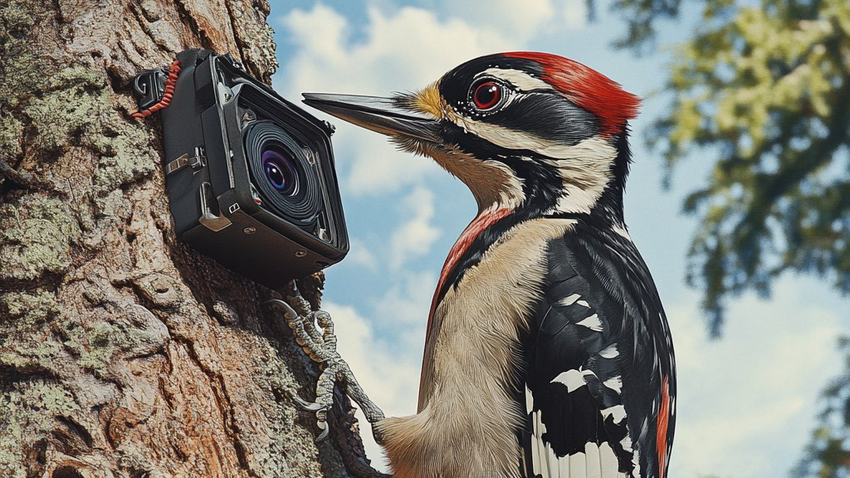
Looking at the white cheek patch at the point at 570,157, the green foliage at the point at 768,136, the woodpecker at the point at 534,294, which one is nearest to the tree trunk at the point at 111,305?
the woodpecker at the point at 534,294

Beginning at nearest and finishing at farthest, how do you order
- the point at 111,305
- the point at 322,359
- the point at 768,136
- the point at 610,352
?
the point at 111,305
the point at 610,352
the point at 322,359
the point at 768,136

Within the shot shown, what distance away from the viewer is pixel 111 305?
4.85 feet

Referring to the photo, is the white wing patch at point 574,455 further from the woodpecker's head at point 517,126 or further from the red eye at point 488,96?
the red eye at point 488,96

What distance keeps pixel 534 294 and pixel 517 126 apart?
47 centimetres

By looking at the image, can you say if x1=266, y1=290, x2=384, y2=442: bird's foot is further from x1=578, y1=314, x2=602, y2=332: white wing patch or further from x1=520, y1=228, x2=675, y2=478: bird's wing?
x1=578, y1=314, x2=602, y2=332: white wing patch

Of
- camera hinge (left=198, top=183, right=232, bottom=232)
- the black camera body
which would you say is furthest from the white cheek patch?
camera hinge (left=198, top=183, right=232, bottom=232)

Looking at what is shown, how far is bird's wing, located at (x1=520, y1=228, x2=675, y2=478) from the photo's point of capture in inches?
64.7

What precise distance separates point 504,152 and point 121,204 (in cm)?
89

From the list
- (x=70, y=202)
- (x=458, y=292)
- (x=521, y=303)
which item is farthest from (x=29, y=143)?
(x=521, y=303)

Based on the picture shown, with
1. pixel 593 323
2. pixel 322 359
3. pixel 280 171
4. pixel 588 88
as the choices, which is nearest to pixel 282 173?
pixel 280 171

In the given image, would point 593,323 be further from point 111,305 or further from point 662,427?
point 111,305

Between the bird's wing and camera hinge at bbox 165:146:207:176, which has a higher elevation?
camera hinge at bbox 165:146:207:176

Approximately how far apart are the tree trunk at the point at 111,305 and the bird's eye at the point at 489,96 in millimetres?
702

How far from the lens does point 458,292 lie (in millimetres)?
1805
